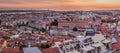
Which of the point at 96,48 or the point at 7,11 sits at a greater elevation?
the point at 96,48

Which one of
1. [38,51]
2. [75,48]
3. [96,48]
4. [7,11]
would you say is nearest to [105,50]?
[96,48]

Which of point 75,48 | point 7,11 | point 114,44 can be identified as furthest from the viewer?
point 7,11

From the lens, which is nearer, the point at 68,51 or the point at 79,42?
the point at 68,51

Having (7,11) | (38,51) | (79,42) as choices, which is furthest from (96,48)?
(7,11)

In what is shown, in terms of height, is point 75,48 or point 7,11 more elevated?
point 75,48

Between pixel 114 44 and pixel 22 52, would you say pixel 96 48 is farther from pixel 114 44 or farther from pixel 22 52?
pixel 22 52

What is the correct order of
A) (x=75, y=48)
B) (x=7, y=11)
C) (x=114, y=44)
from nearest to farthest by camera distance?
(x=75, y=48), (x=114, y=44), (x=7, y=11)

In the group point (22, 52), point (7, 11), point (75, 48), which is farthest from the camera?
point (7, 11)

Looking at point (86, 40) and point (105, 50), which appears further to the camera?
point (86, 40)

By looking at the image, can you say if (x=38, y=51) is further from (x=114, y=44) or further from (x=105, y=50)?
(x=114, y=44)
